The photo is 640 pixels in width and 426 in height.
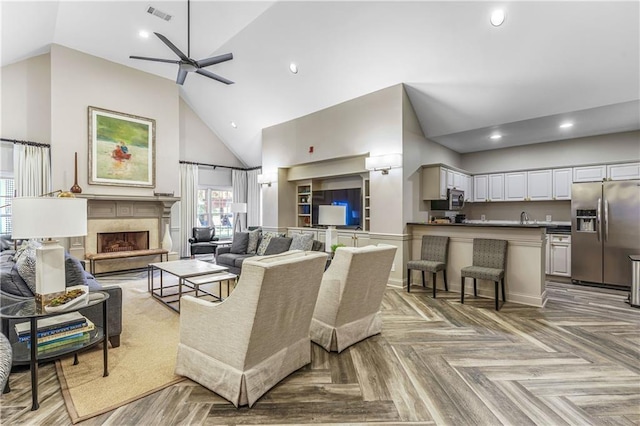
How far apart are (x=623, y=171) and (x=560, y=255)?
1818 millimetres

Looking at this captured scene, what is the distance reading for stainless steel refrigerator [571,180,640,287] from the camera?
15.5 ft

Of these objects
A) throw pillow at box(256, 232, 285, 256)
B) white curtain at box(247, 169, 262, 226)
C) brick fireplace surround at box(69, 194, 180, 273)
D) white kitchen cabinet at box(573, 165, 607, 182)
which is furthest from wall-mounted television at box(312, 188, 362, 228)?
white kitchen cabinet at box(573, 165, 607, 182)

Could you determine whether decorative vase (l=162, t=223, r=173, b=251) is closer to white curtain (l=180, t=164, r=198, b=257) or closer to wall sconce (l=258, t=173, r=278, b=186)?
white curtain (l=180, t=164, r=198, b=257)

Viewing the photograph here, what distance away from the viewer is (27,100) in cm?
581

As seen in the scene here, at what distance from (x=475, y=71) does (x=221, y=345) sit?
4.68 m

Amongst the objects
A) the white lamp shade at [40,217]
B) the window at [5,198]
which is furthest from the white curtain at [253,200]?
the white lamp shade at [40,217]

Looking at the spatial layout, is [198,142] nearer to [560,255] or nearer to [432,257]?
[432,257]

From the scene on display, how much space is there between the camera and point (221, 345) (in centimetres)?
206

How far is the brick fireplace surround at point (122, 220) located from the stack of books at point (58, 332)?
440 cm

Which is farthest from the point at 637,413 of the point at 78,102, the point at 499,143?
the point at 78,102

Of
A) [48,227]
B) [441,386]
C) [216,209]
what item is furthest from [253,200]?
[441,386]

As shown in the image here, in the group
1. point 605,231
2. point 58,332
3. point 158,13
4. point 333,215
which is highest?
point 158,13

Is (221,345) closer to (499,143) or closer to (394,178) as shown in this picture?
(394,178)

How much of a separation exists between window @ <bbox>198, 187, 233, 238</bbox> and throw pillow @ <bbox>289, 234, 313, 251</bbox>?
4.90 m
